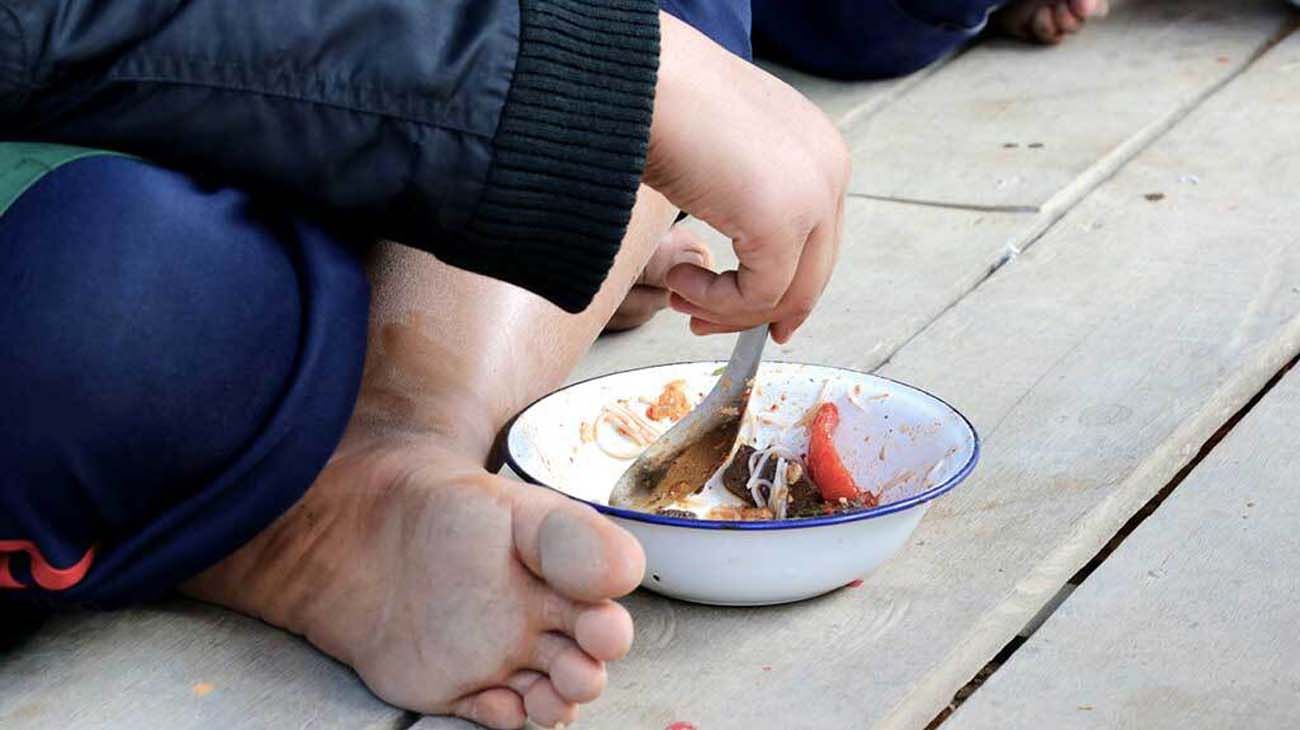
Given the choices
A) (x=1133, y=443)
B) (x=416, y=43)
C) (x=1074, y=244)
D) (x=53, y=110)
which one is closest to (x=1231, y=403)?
(x=1133, y=443)

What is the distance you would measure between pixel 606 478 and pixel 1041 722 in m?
0.38

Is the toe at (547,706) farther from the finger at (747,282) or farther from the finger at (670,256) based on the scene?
the finger at (670,256)

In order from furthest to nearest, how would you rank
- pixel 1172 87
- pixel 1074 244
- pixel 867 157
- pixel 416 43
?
pixel 1172 87 → pixel 867 157 → pixel 1074 244 → pixel 416 43

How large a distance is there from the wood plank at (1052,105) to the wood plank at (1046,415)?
0.07 metres

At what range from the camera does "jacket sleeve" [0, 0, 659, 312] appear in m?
0.99

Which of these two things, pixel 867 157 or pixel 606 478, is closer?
pixel 606 478

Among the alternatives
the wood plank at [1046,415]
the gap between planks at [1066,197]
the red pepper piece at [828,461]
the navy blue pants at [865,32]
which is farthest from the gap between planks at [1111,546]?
the navy blue pants at [865,32]

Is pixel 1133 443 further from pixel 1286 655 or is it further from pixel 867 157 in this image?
pixel 867 157

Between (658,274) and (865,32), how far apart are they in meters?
0.74

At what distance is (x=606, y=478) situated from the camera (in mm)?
1325

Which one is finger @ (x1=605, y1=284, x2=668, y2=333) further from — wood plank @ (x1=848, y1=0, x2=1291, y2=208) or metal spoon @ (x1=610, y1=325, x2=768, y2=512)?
wood plank @ (x1=848, y1=0, x2=1291, y2=208)

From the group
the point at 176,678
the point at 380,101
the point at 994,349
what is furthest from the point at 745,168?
the point at 994,349

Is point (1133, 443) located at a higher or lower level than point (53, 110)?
lower

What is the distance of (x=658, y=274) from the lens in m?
1.58
